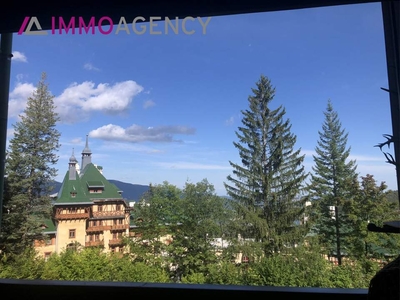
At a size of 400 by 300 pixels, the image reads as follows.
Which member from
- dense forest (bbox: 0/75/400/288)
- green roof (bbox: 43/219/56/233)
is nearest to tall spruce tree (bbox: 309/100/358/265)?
dense forest (bbox: 0/75/400/288)

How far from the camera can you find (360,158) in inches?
38.7

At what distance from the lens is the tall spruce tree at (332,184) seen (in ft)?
3.29

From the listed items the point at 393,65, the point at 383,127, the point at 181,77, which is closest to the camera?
the point at 393,65

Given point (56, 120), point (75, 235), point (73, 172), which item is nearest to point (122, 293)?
point (75, 235)

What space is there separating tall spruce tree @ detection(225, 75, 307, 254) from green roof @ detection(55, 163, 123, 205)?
486 millimetres

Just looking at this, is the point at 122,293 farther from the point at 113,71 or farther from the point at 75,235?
the point at 113,71

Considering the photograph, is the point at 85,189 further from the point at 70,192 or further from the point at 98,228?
the point at 98,228

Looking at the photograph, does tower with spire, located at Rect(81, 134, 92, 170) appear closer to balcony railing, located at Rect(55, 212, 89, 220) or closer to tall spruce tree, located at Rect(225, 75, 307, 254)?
balcony railing, located at Rect(55, 212, 89, 220)

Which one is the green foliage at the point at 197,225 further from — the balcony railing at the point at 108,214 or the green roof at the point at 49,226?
the green roof at the point at 49,226

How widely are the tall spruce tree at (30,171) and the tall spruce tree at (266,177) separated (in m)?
0.75

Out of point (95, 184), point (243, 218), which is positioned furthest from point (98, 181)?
point (243, 218)

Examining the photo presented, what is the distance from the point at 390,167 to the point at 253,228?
0.52 m

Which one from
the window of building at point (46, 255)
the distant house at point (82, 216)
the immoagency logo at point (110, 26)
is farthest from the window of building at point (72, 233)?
the immoagency logo at point (110, 26)

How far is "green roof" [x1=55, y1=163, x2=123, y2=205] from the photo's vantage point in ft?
3.61
